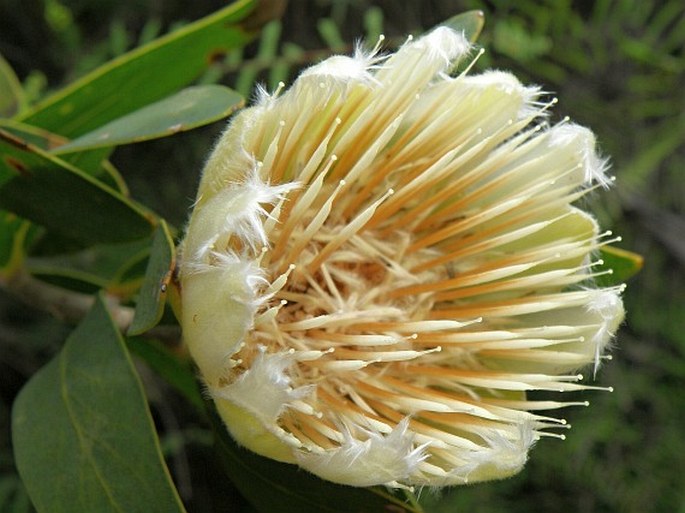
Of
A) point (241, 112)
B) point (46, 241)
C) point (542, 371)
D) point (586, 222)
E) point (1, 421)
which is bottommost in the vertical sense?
point (1, 421)

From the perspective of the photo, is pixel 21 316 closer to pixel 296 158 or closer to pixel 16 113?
pixel 16 113

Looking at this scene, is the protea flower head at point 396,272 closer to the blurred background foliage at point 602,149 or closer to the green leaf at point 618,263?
the green leaf at point 618,263

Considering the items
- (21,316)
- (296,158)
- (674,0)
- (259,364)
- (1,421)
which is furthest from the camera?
(674,0)

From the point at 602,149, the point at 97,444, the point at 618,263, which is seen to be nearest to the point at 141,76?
the point at 97,444

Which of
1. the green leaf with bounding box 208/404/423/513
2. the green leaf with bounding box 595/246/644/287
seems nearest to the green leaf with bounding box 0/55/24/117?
the green leaf with bounding box 208/404/423/513

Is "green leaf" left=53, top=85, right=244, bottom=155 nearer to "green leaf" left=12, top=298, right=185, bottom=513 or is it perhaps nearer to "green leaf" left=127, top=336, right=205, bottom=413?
"green leaf" left=12, top=298, right=185, bottom=513

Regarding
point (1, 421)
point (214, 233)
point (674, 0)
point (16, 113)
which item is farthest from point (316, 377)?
point (674, 0)

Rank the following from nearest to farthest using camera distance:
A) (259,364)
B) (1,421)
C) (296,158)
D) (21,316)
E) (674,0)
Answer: (259,364) → (296,158) → (1,421) → (21,316) → (674,0)
